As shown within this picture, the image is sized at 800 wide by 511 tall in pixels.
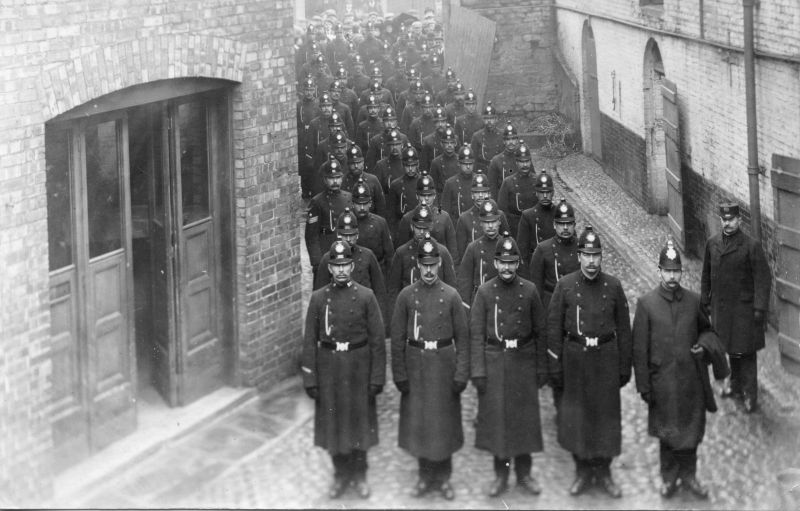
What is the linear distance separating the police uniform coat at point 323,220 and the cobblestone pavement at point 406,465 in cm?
209

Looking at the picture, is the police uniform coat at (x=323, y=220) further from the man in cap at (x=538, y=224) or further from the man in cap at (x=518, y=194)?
the man in cap at (x=518, y=194)

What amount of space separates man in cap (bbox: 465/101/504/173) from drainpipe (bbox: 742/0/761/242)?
4829mm

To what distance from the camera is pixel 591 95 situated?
855 inches

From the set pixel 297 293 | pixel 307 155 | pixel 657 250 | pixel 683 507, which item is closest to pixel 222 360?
pixel 297 293

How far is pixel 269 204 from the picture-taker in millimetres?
9992

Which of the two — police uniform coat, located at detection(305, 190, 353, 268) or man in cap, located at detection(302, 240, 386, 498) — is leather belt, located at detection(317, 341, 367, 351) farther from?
police uniform coat, located at detection(305, 190, 353, 268)

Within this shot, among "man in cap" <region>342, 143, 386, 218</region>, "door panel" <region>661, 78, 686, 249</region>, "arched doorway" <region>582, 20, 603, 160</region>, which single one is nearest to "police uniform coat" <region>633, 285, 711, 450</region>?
"man in cap" <region>342, 143, 386, 218</region>

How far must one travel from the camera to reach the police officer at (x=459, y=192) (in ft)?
43.1

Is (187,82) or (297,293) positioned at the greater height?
(187,82)

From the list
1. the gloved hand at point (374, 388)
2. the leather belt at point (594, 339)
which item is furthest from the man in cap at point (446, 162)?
the gloved hand at point (374, 388)

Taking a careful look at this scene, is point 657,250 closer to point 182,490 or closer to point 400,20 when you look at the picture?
point 182,490

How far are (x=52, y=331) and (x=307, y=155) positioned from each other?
10130 millimetres

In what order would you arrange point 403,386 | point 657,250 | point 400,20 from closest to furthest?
1. point 403,386
2. point 657,250
3. point 400,20

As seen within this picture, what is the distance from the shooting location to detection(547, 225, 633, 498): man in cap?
26.2 ft
